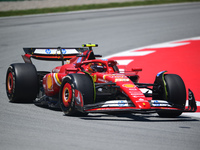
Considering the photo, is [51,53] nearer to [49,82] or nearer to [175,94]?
[49,82]

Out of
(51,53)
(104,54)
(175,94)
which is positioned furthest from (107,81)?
(104,54)

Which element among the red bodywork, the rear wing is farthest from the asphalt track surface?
the rear wing

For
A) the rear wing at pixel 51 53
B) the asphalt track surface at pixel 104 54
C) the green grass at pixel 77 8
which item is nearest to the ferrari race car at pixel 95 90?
the asphalt track surface at pixel 104 54

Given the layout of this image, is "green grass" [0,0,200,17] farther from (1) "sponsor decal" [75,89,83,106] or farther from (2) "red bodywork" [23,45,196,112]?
(1) "sponsor decal" [75,89,83,106]

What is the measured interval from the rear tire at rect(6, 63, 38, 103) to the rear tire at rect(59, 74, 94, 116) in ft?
4.53

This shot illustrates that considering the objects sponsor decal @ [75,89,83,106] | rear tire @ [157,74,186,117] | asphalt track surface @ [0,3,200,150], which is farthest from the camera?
rear tire @ [157,74,186,117]

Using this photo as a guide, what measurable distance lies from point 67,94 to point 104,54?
7997 millimetres

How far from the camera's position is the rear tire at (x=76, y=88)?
8.02m

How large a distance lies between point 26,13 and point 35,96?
1848cm

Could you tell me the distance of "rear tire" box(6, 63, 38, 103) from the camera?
372 inches

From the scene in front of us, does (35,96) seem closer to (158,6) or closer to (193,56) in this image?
(193,56)

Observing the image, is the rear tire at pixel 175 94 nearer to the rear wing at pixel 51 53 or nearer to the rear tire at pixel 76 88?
the rear tire at pixel 76 88

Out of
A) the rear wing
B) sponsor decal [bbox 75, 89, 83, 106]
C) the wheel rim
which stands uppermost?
the rear wing

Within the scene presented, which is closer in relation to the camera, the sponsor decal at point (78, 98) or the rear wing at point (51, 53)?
the sponsor decal at point (78, 98)
